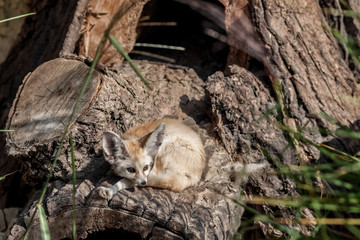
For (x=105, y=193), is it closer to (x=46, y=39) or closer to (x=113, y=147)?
(x=113, y=147)

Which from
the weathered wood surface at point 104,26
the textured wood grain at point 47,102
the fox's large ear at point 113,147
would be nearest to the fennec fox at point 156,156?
the fox's large ear at point 113,147

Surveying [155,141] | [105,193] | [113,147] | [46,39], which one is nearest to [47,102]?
[113,147]

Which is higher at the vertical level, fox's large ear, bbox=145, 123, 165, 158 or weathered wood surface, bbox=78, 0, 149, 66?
weathered wood surface, bbox=78, 0, 149, 66

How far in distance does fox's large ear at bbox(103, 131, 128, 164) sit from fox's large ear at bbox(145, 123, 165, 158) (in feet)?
0.66

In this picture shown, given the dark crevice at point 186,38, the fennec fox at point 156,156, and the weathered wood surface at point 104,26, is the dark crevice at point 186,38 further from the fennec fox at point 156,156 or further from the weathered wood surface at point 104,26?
the fennec fox at point 156,156

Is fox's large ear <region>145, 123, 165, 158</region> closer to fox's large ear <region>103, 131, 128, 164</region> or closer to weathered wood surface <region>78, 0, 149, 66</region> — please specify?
fox's large ear <region>103, 131, 128, 164</region>

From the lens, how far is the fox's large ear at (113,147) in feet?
11.8

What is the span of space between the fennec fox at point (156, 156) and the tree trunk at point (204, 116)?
99 millimetres

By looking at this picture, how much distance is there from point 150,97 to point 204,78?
39.1 inches

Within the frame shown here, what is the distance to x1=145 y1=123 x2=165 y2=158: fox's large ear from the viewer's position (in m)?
3.70

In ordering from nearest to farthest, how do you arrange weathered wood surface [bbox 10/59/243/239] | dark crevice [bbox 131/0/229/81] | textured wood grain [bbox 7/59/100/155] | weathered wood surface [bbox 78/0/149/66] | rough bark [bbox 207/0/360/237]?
1. weathered wood surface [bbox 10/59/243/239]
2. textured wood grain [bbox 7/59/100/155]
3. rough bark [bbox 207/0/360/237]
4. weathered wood surface [bbox 78/0/149/66]
5. dark crevice [bbox 131/0/229/81]

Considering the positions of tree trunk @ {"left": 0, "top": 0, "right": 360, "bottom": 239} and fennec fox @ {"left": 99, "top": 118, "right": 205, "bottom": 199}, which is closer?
tree trunk @ {"left": 0, "top": 0, "right": 360, "bottom": 239}

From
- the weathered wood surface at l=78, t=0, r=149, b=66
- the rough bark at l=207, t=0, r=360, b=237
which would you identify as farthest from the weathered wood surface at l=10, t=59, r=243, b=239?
the weathered wood surface at l=78, t=0, r=149, b=66

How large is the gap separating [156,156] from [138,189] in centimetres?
43
